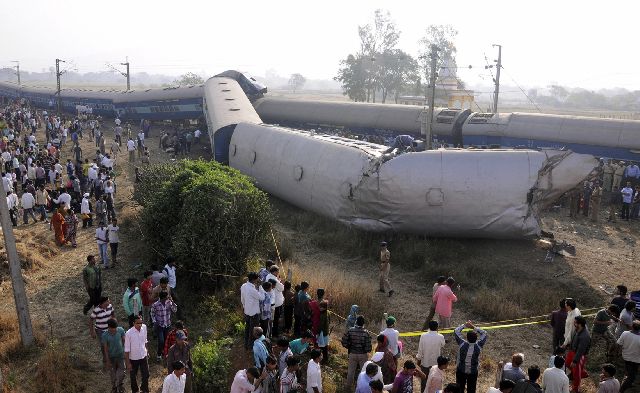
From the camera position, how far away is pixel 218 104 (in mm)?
28141

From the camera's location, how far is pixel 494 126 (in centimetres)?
2723

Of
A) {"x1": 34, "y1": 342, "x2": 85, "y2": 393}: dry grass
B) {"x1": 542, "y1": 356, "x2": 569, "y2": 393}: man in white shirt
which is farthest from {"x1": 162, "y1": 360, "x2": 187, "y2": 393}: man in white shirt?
{"x1": 542, "y1": 356, "x2": 569, "y2": 393}: man in white shirt

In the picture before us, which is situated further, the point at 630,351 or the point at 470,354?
the point at 630,351

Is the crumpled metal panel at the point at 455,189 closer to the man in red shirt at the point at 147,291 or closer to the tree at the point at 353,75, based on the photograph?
the man in red shirt at the point at 147,291

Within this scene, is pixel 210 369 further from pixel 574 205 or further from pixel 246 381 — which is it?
pixel 574 205

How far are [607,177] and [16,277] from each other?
21911 mm

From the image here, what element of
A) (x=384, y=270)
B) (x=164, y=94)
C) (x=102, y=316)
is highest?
(x=164, y=94)

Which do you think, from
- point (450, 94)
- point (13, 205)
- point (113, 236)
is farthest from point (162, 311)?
point (450, 94)

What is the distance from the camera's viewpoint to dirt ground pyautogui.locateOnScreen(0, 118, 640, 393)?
10.6 m

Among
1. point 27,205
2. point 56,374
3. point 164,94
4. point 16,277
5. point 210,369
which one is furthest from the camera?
point 164,94

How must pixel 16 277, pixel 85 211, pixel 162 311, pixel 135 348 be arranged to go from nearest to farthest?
pixel 135 348
pixel 162 311
pixel 16 277
pixel 85 211

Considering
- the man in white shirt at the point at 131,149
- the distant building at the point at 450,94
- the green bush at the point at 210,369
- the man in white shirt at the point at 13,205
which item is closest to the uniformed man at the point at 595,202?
the green bush at the point at 210,369

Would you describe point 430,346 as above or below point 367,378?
below

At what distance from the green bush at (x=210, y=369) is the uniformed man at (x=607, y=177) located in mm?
19417
